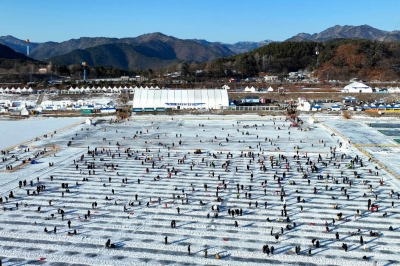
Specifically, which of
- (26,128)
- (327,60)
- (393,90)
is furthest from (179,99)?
(327,60)

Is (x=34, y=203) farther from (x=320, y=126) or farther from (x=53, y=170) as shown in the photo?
(x=320, y=126)

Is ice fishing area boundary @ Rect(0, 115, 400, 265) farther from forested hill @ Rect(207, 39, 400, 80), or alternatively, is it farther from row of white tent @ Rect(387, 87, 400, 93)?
forested hill @ Rect(207, 39, 400, 80)

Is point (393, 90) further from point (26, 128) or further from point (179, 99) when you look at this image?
point (26, 128)

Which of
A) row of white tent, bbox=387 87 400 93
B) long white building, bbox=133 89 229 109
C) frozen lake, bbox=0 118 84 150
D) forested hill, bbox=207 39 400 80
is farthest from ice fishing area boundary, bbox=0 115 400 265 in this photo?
forested hill, bbox=207 39 400 80

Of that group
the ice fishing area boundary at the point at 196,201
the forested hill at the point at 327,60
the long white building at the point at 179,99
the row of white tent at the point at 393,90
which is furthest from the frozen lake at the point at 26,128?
the row of white tent at the point at 393,90

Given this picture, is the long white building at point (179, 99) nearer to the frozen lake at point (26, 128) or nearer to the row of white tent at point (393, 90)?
the frozen lake at point (26, 128)

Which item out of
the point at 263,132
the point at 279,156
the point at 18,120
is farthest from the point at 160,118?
the point at 279,156
